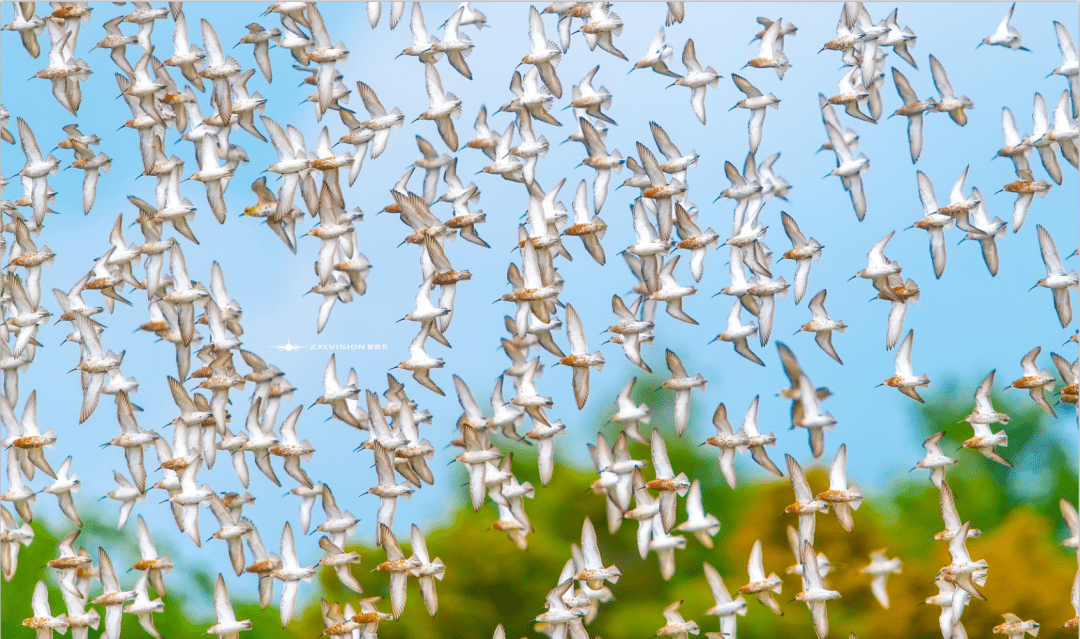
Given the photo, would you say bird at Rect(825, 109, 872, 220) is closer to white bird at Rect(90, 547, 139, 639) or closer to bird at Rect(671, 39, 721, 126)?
bird at Rect(671, 39, 721, 126)

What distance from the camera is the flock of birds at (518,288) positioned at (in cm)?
204

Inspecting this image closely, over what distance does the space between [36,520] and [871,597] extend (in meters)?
3.61

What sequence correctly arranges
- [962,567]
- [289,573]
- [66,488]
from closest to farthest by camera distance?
[962,567]
[289,573]
[66,488]

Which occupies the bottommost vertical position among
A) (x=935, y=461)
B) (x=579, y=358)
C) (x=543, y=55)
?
(x=935, y=461)

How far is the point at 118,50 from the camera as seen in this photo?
7.18 ft

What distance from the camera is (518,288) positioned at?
207 cm

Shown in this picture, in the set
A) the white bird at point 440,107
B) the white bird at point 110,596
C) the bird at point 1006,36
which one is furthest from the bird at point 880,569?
the white bird at point 110,596

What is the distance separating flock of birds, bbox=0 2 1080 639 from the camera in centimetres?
204

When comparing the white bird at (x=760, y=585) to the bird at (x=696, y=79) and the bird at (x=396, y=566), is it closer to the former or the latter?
the bird at (x=396, y=566)

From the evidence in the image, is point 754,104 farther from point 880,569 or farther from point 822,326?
point 880,569

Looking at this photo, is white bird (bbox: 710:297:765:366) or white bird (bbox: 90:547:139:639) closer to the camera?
white bird (bbox: 710:297:765:366)

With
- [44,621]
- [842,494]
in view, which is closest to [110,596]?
[44,621]

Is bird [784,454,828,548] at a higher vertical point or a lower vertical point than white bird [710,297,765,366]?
lower

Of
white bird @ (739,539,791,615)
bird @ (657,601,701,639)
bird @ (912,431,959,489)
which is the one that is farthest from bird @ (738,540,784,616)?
bird @ (912,431,959,489)
